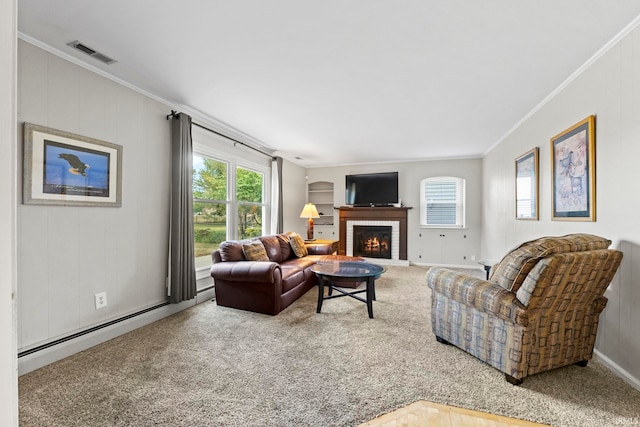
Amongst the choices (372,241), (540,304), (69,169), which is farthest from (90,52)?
(372,241)

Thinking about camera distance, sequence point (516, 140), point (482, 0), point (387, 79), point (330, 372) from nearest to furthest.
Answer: point (482, 0), point (330, 372), point (387, 79), point (516, 140)

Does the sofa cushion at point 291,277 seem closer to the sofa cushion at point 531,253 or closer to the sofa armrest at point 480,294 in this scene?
the sofa armrest at point 480,294

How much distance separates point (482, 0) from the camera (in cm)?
169

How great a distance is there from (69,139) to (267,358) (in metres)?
2.41

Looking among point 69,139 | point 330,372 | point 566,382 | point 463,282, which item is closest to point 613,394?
point 566,382

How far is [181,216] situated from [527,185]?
13.8 ft

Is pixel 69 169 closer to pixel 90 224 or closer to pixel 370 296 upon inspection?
pixel 90 224

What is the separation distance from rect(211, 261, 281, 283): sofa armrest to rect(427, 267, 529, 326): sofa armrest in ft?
5.40

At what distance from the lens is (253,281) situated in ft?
10.4

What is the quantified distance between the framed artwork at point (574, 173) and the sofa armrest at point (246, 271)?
2.92 metres

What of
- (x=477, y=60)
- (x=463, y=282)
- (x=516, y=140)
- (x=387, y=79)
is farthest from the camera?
(x=516, y=140)

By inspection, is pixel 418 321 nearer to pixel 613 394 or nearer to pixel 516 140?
pixel 613 394
